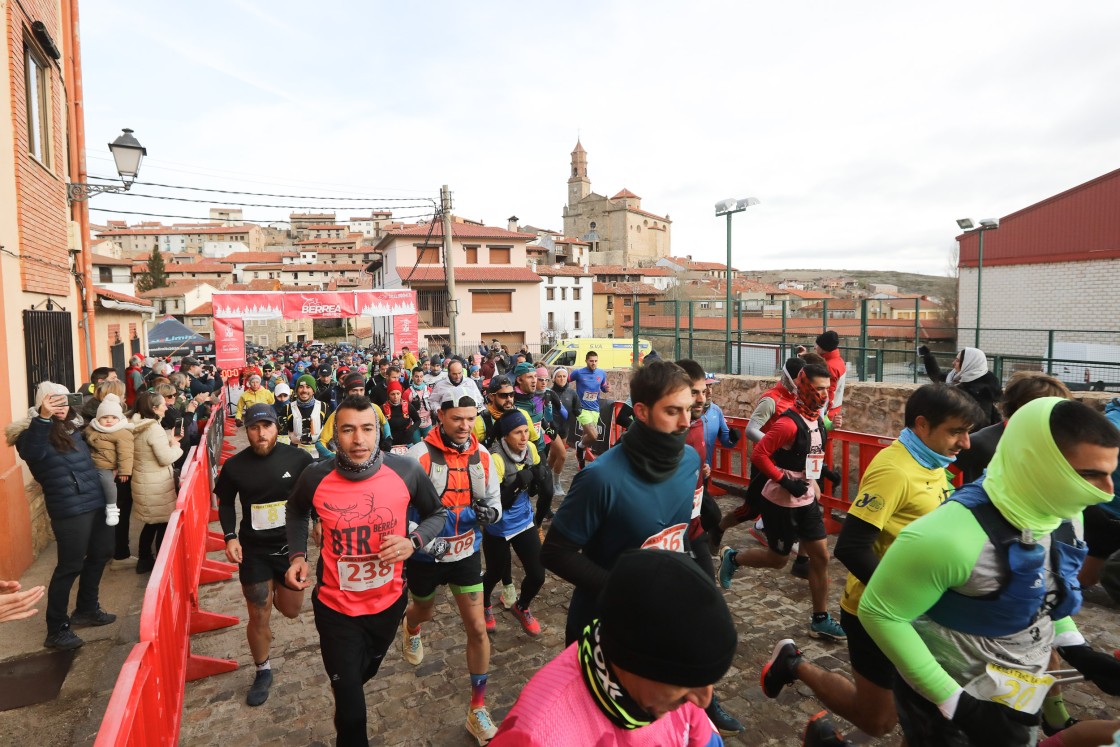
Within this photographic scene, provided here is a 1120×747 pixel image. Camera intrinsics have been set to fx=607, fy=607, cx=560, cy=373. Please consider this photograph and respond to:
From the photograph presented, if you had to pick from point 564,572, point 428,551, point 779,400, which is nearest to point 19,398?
point 428,551

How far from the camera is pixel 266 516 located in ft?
13.7

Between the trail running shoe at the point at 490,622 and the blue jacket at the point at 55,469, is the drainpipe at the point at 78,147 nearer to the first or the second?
the blue jacket at the point at 55,469

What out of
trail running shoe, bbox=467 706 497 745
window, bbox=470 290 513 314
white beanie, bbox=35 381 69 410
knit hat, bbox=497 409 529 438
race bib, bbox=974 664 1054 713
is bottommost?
trail running shoe, bbox=467 706 497 745

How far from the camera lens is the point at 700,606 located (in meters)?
1.17

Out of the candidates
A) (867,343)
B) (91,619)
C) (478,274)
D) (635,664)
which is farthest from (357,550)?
(478,274)

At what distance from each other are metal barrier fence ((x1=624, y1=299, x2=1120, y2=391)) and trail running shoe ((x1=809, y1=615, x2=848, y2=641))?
366 inches

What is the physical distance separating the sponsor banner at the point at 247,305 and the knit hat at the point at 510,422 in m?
13.9

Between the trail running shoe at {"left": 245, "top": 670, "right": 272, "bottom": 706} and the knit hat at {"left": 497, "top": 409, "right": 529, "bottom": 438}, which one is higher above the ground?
the knit hat at {"left": 497, "top": 409, "right": 529, "bottom": 438}

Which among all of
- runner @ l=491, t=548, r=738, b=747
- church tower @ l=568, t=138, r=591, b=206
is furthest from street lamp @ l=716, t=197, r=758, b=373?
church tower @ l=568, t=138, r=591, b=206

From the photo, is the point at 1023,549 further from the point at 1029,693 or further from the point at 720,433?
the point at 720,433

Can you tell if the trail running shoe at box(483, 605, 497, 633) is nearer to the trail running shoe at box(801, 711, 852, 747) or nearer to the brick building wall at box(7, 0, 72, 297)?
the trail running shoe at box(801, 711, 852, 747)

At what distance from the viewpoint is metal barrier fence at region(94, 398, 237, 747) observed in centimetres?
247

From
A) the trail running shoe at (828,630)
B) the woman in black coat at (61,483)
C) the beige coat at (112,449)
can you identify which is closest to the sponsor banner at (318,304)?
the beige coat at (112,449)

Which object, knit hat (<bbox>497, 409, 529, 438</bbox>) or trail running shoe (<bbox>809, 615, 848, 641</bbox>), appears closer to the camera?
trail running shoe (<bbox>809, 615, 848, 641</bbox>)
